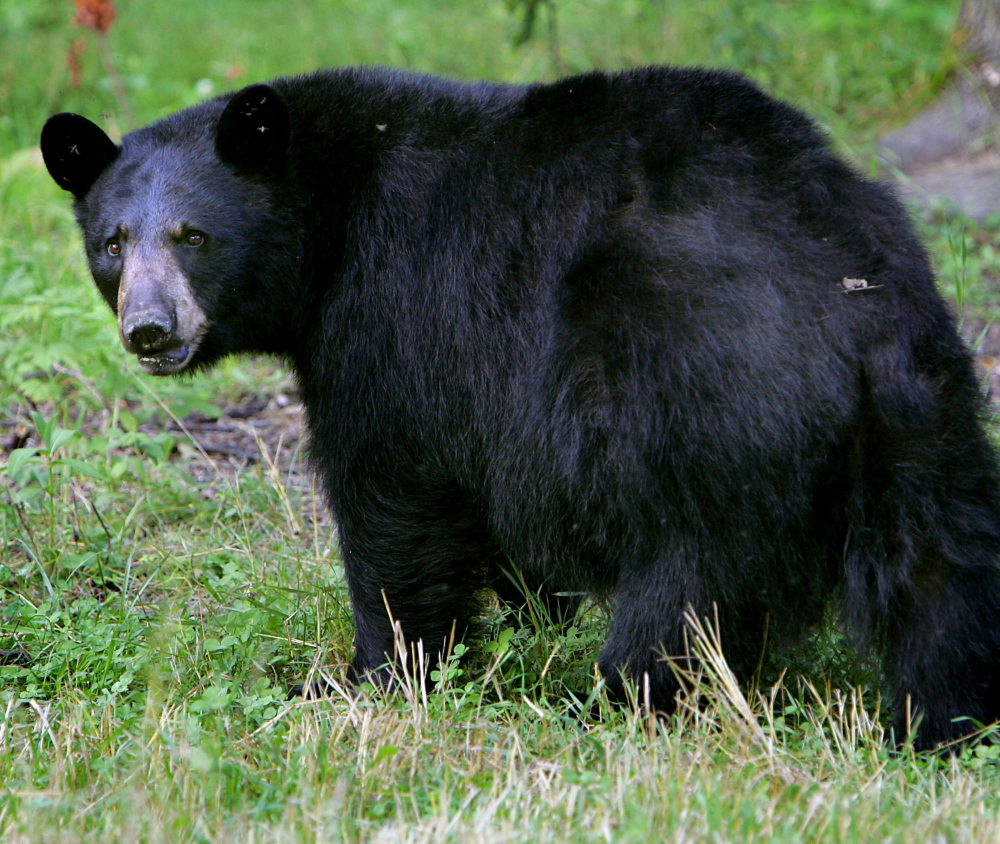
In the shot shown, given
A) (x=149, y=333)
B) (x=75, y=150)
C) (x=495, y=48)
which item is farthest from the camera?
(x=495, y=48)

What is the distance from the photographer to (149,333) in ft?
11.3

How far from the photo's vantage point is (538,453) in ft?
10.5

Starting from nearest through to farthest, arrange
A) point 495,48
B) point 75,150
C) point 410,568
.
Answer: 1. point 410,568
2. point 75,150
3. point 495,48

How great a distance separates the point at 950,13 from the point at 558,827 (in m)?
9.03

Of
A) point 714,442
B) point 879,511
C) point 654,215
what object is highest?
point 654,215

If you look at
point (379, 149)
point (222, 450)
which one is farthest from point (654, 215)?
point (222, 450)

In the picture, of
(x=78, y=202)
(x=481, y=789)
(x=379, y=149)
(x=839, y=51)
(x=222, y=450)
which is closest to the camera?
(x=481, y=789)

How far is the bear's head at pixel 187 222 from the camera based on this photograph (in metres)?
3.48

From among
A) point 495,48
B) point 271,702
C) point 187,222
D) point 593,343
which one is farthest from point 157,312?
point 495,48

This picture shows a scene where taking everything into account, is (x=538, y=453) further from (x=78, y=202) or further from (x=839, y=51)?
(x=839, y=51)

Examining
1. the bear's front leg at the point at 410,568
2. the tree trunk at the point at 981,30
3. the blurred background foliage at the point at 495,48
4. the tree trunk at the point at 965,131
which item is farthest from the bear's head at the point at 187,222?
the tree trunk at the point at 981,30

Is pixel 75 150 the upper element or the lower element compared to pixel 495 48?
lower

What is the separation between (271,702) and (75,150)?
1.90m

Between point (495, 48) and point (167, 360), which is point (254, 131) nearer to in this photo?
point (167, 360)
